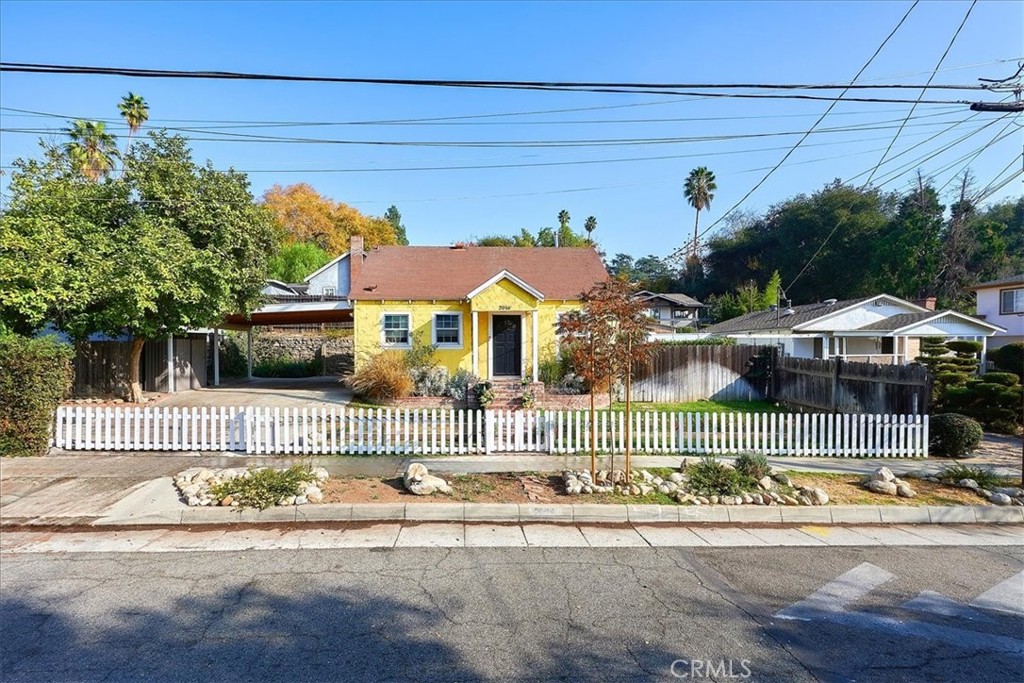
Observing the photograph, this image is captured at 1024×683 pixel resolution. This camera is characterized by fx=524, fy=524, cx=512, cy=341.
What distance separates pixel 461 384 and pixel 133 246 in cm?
924

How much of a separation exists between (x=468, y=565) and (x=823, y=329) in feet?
78.8

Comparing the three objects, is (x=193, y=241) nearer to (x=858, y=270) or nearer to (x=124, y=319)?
(x=124, y=319)

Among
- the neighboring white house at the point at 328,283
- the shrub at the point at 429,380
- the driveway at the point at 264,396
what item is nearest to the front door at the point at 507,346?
the shrub at the point at 429,380

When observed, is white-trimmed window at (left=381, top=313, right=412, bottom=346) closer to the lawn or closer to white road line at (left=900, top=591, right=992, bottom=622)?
the lawn

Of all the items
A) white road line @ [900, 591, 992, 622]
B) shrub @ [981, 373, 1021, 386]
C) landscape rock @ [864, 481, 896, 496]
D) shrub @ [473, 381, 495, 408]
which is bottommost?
white road line @ [900, 591, 992, 622]

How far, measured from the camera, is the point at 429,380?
16375 mm

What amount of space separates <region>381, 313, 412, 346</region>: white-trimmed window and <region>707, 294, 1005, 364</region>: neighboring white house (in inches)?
604

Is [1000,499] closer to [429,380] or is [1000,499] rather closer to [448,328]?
[429,380]

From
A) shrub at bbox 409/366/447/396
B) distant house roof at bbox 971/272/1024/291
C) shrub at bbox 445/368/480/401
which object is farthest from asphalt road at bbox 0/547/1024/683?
distant house roof at bbox 971/272/1024/291

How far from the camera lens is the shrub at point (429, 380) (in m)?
16.0

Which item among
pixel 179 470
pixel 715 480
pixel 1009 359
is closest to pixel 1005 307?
pixel 1009 359

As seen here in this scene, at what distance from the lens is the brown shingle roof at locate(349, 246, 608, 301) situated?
760 inches

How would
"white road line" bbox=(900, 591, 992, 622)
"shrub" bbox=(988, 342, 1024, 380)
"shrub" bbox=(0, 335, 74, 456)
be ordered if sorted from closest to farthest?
"white road line" bbox=(900, 591, 992, 622)
"shrub" bbox=(0, 335, 74, 456)
"shrub" bbox=(988, 342, 1024, 380)

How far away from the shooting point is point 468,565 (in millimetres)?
5086
